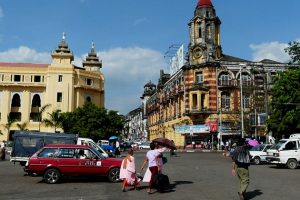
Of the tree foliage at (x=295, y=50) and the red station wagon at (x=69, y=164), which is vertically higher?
the tree foliage at (x=295, y=50)

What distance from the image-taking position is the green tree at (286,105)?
3703cm

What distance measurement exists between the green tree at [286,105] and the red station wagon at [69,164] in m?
24.0

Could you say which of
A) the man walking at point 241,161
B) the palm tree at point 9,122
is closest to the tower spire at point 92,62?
the palm tree at point 9,122

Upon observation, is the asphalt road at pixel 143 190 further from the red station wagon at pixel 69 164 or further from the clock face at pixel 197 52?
the clock face at pixel 197 52

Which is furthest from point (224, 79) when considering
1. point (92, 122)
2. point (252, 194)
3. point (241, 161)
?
point (241, 161)

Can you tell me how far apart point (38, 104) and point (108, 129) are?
826 inches

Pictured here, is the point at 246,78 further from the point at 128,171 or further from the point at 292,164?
the point at 128,171

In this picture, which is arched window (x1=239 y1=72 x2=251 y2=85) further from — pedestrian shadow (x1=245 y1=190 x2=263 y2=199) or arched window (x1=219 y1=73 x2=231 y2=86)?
pedestrian shadow (x1=245 y1=190 x2=263 y2=199)

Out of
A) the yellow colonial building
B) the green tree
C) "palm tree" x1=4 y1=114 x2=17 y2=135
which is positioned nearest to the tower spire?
the yellow colonial building

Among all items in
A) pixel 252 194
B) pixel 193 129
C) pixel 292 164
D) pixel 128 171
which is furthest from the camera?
pixel 193 129

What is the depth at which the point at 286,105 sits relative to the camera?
124 ft

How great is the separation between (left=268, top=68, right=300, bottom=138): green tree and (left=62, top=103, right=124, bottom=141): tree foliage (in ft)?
99.0

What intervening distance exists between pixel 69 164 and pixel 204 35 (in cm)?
5254

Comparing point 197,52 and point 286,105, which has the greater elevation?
point 197,52
